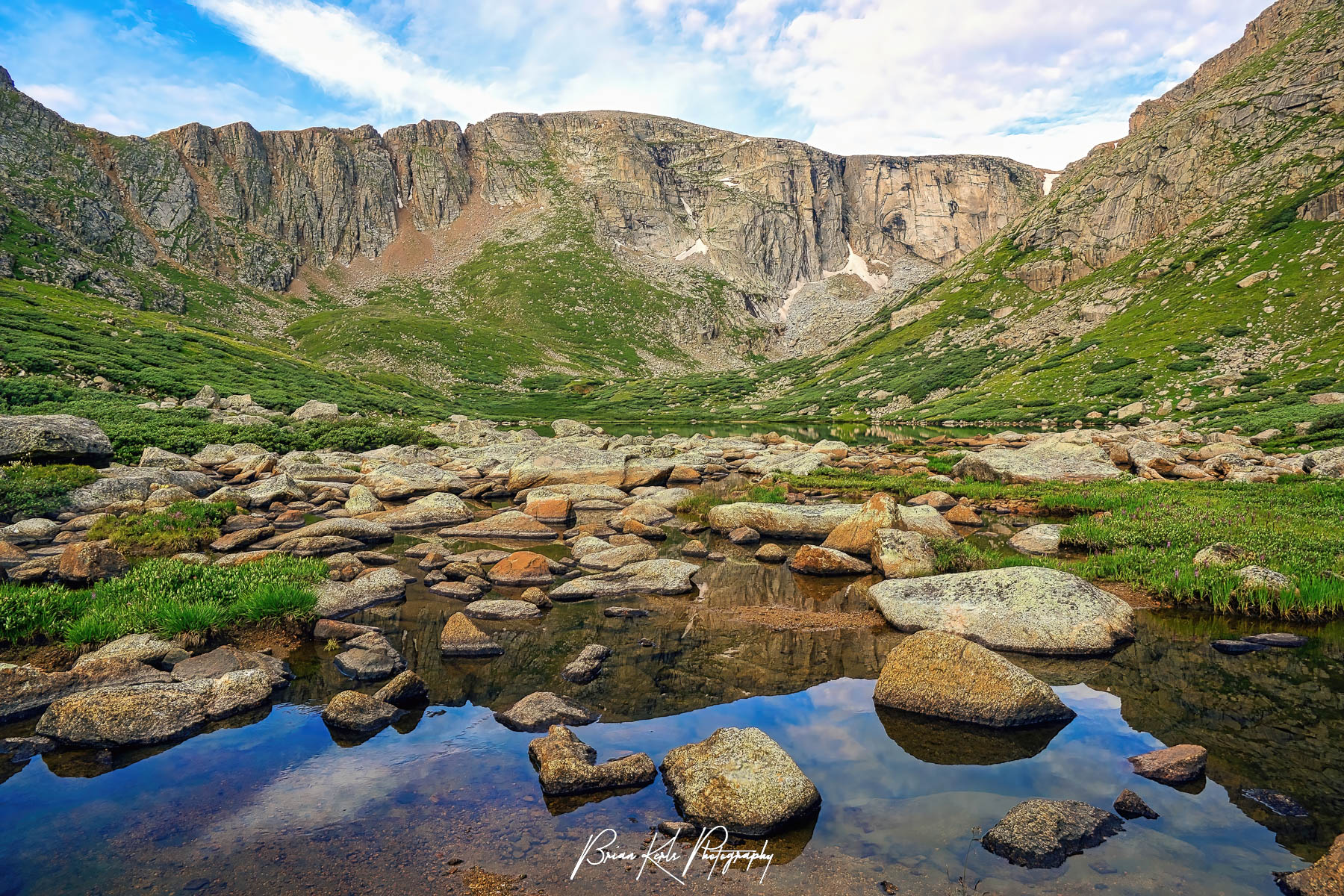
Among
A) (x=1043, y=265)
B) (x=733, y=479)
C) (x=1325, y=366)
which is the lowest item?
(x=733, y=479)

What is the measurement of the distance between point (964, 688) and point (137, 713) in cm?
1212

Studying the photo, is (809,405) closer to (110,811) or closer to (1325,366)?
(1325,366)

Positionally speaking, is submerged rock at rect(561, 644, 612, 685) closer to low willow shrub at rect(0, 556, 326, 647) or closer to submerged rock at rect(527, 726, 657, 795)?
submerged rock at rect(527, 726, 657, 795)

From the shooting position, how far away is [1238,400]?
59406mm

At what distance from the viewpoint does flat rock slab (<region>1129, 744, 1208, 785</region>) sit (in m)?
7.83

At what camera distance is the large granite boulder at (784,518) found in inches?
893

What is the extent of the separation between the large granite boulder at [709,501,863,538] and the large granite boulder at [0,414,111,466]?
27.3m

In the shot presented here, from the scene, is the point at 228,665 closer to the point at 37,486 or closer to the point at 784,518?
the point at 784,518

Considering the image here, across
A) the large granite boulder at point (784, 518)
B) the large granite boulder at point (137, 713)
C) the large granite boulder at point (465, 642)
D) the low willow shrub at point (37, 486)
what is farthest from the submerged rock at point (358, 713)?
the low willow shrub at point (37, 486)

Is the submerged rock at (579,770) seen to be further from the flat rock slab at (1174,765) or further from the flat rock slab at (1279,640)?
the flat rock slab at (1279,640)

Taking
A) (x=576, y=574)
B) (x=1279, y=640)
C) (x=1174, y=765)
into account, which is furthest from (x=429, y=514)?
(x=1279, y=640)

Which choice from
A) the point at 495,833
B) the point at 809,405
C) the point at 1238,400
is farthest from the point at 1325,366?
the point at 495,833

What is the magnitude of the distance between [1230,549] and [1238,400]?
194 feet

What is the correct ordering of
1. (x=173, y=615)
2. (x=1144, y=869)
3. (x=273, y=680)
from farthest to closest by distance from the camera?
(x=173, y=615) < (x=273, y=680) < (x=1144, y=869)
